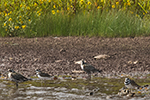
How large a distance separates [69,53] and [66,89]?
3363 mm

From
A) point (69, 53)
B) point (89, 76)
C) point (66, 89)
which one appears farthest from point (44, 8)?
point (66, 89)

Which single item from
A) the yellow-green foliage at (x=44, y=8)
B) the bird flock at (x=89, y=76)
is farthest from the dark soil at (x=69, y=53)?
the yellow-green foliage at (x=44, y=8)

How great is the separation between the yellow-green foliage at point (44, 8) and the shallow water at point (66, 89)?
5.16 m

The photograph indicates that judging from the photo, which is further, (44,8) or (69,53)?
(44,8)

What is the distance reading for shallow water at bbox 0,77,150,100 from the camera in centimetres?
610

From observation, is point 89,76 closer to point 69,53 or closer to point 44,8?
point 69,53

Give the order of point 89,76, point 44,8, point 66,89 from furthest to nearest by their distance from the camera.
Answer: point 44,8
point 89,76
point 66,89

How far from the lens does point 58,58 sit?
9.45 m

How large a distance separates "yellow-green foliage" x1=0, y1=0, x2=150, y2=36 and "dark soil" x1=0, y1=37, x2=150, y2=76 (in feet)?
2.32

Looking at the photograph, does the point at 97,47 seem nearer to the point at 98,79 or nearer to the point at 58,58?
the point at 58,58

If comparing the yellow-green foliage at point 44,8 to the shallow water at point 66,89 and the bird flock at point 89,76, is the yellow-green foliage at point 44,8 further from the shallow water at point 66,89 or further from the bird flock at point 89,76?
the shallow water at point 66,89

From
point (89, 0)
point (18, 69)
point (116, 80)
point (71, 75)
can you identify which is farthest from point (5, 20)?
point (116, 80)

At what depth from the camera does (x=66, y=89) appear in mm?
6641

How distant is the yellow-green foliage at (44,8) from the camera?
12.4 metres
